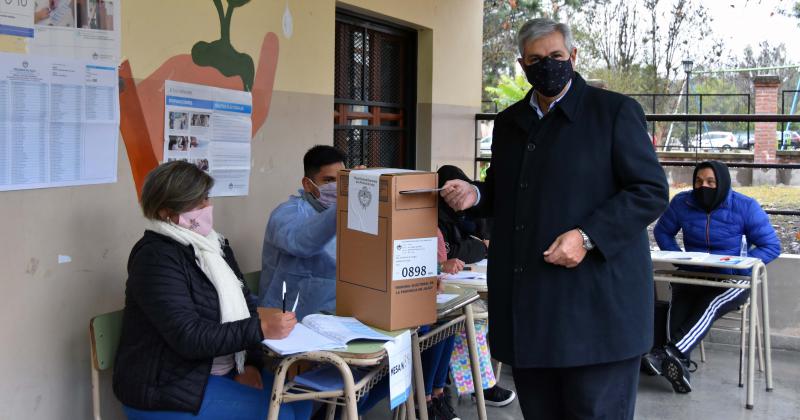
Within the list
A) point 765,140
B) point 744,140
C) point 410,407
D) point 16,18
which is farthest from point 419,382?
point 744,140

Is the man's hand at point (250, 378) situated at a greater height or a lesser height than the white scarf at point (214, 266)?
lesser

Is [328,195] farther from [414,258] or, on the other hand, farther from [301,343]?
[301,343]

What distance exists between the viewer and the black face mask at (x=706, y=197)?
4789 millimetres

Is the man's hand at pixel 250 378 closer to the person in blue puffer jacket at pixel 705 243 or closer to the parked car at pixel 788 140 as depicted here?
the person in blue puffer jacket at pixel 705 243

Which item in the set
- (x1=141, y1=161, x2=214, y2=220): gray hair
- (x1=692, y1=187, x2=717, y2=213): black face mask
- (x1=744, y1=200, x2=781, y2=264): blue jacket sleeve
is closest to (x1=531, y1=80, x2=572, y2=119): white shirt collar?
(x1=141, y1=161, x2=214, y2=220): gray hair

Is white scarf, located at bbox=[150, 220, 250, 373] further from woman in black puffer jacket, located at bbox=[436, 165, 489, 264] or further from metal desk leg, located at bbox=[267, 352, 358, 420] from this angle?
woman in black puffer jacket, located at bbox=[436, 165, 489, 264]

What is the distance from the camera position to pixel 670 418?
415 centimetres

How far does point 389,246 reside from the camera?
2438 mm

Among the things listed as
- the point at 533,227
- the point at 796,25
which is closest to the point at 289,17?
the point at 533,227

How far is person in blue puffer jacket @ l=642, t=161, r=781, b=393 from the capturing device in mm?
4578

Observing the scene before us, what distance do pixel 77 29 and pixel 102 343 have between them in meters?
1.17

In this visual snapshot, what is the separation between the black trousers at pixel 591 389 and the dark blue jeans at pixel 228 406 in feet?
2.85

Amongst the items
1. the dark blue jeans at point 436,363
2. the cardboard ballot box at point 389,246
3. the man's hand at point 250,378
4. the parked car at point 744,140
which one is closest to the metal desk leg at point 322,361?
the cardboard ballot box at point 389,246

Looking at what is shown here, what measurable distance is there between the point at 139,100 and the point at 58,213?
2.02 ft
